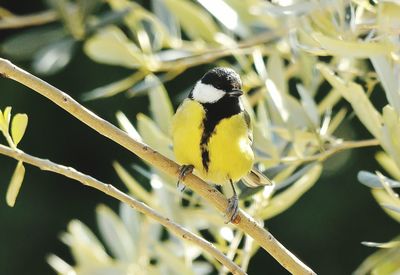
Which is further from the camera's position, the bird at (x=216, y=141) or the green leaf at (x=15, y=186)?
the bird at (x=216, y=141)

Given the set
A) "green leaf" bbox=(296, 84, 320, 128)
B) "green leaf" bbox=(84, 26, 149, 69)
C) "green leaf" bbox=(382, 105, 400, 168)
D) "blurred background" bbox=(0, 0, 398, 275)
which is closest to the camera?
"green leaf" bbox=(382, 105, 400, 168)

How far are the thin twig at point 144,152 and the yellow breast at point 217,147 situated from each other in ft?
0.63

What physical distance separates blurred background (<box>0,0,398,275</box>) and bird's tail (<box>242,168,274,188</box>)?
62.2 inches

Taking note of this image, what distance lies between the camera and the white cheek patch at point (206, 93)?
4.02 feet

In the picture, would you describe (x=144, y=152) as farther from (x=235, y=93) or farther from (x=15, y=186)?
(x=235, y=93)

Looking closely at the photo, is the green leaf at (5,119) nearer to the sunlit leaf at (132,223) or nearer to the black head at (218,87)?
the black head at (218,87)

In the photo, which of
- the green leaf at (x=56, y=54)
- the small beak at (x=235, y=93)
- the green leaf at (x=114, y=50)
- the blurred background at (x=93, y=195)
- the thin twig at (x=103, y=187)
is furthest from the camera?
the blurred background at (x=93, y=195)

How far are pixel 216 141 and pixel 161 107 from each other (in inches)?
4.4

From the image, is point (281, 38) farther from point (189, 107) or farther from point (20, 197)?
point (20, 197)

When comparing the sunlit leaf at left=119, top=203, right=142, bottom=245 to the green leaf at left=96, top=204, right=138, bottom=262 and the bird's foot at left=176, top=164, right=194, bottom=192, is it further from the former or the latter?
the bird's foot at left=176, top=164, right=194, bottom=192

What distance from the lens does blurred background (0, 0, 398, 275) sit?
3.03 meters

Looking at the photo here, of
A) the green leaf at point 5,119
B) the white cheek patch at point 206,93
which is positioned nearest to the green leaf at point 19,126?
the green leaf at point 5,119

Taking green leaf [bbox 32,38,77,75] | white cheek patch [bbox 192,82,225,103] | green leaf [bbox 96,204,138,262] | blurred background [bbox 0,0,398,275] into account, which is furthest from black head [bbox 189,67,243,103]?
blurred background [bbox 0,0,398,275]

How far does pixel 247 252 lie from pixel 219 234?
0.33ft
